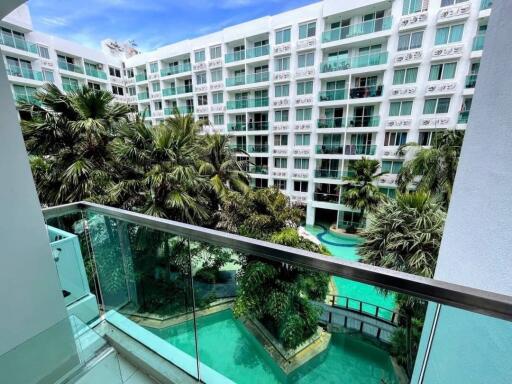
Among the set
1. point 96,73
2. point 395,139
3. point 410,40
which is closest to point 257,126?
point 395,139

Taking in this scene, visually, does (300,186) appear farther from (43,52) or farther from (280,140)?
(43,52)

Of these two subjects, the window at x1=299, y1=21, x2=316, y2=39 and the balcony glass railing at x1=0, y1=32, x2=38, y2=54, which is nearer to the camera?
the window at x1=299, y1=21, x2=316, y2=39

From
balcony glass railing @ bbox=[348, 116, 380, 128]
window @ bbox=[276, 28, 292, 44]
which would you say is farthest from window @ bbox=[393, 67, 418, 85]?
window @ bbox=[276, 28, 292, 44]

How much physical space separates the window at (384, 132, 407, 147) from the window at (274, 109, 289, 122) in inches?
202

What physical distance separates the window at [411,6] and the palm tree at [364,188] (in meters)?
6.21

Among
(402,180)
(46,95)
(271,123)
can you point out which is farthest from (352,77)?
(46,95)

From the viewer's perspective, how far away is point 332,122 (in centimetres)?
1236

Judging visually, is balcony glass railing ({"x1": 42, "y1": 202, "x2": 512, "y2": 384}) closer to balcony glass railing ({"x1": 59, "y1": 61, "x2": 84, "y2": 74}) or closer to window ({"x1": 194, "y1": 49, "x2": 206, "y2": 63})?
window ({"x1": 194, "y1": 49, "x2": 206, "y2": 63})

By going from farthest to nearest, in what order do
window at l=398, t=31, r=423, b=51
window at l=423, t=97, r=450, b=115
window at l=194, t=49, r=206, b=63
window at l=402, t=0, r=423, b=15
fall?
window at l=194, t=49, r=206, b=63 → window at l=423, t=97, r=450, b=115 → window at l=398, t=31, r=423, b=51 → window at l=402, t=0, r=423, b=15

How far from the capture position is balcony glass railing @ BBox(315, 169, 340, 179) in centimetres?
1278

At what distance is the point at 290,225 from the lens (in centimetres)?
597

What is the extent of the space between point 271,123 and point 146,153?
31.0 ft

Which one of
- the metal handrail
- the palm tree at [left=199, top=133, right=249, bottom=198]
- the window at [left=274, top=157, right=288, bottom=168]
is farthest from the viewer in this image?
the window at [left=274, top=157, right=288, bottom=168]

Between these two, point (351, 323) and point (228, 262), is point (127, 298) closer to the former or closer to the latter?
point (228, 262)
